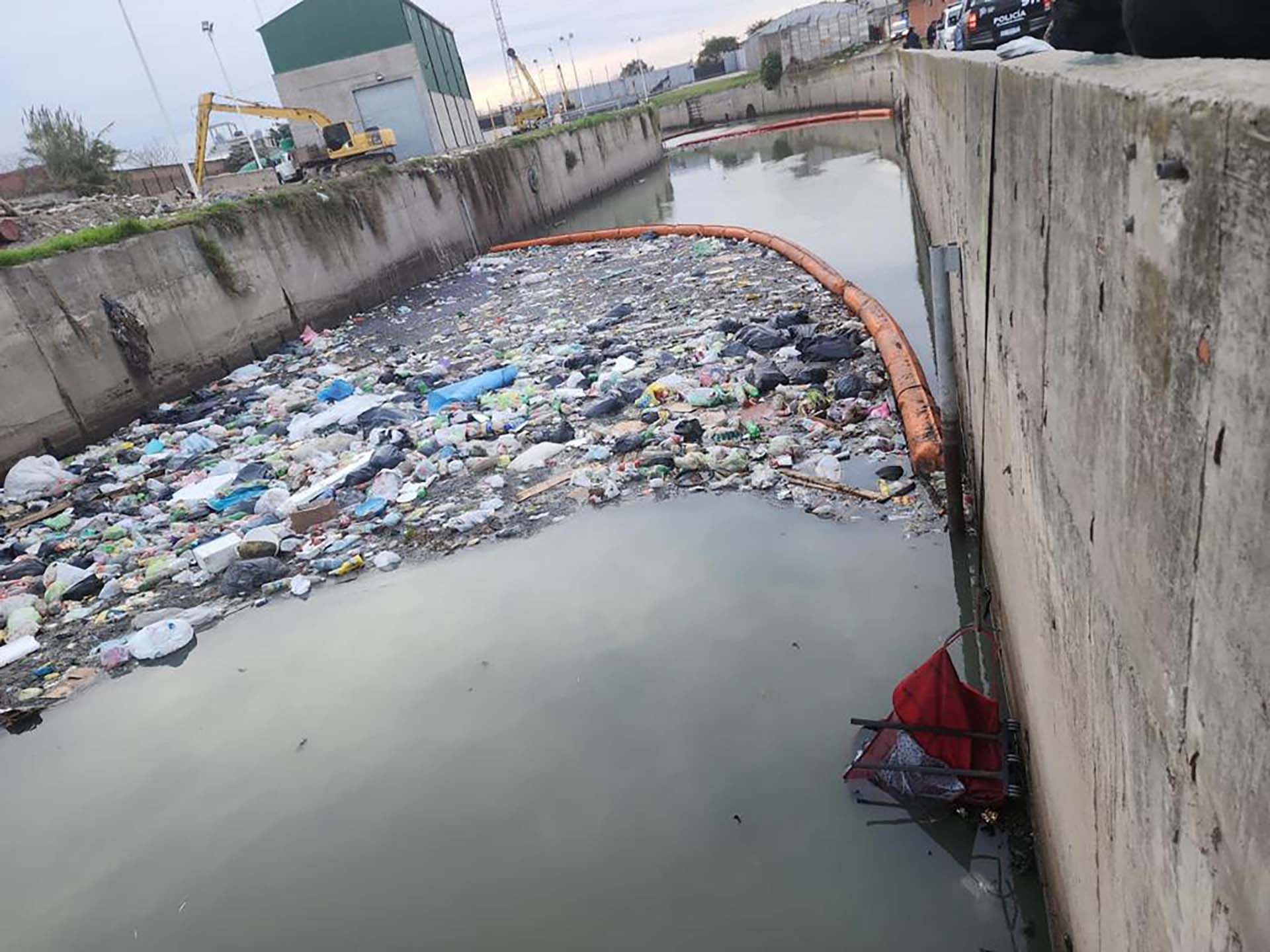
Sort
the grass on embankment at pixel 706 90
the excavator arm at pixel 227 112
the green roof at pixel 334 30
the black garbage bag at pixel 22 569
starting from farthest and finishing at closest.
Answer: the grass on embankment at pixel 706 90 → the green roof at pixel 334 30 → the excavator arm at pixel 227 112 → the black garbage bag at pixel 22 569

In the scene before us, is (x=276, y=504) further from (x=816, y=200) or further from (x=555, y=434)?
(x=816, y=200)

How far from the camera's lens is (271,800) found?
3.40 metres

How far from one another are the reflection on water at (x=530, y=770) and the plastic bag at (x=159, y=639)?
0.11 metres

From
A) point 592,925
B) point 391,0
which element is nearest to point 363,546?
point 592,925

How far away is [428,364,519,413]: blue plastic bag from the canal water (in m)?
2.73

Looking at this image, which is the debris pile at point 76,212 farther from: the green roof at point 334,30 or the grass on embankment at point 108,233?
the green roof at point 334,30

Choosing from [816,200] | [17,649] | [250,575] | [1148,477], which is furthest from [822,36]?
[1148,477]

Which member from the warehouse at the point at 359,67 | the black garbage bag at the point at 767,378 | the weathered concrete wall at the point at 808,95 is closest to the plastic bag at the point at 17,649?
the black garbage bag at the point at 767,378

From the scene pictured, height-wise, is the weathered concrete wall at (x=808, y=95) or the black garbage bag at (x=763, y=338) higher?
the weathered concrete wall at (x=808, y=95)

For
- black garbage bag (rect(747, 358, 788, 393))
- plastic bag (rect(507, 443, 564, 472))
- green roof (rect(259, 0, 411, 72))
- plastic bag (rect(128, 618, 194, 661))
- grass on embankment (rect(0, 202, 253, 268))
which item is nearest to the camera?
plastic bag (rect(128, 618, 194, 661))

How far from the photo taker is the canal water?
8.87 ft

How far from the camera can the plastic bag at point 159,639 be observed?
4551 mm

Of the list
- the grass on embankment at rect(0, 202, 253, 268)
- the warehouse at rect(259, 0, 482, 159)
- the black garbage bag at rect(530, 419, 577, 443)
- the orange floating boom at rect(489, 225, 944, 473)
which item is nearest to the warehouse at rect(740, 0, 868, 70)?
the warehouse at rect(259, 0, 482, 159)

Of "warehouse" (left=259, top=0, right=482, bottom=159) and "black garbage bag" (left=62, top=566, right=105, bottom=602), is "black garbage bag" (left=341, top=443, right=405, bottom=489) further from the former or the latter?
"warehouse" (left=259, top=0, right=482, bottom=159)
